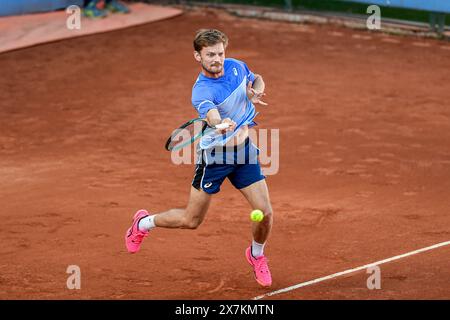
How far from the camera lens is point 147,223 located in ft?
31.2

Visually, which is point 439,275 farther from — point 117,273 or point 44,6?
point 44,6

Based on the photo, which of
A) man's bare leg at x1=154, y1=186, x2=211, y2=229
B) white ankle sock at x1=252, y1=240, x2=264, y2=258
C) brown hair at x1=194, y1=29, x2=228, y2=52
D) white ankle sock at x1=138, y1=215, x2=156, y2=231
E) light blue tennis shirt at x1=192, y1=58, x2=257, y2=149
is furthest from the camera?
white ankle sock at x1=138, y1=215, x2=156, y2=231

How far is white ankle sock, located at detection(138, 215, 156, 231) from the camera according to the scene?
31.0 feet

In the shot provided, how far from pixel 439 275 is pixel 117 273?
2892 millimetres

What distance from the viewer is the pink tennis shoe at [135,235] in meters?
9.64

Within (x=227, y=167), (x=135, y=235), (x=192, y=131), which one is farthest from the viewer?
(x=192, y=131)

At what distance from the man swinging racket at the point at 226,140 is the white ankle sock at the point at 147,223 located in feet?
1.10

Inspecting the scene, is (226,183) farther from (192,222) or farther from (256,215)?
(256,215)

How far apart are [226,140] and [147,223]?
1.20 metres

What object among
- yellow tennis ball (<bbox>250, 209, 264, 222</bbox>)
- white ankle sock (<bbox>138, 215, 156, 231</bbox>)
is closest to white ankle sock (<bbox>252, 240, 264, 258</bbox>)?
yellow tennis ball (<bbox>250, 209, 264, 222</bbox>)

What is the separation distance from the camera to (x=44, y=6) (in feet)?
72.2

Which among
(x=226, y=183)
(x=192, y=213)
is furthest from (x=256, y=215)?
(x=226, y=183)

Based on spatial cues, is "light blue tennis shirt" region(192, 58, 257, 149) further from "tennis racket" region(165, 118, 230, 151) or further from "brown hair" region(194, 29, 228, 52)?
"brown hair" region(194, 29, 228, 52)
